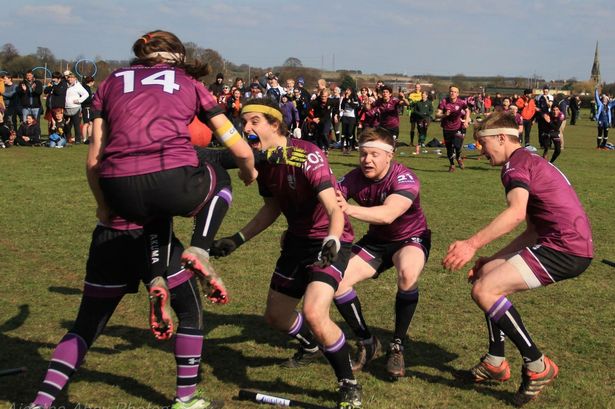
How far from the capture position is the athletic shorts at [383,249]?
5.37 meters

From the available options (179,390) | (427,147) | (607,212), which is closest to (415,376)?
(179,390)

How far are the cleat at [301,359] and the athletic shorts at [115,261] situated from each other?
157 centimetres

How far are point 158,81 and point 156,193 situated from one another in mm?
574

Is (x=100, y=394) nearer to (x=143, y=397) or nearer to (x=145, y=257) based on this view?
(x=143, y=397)

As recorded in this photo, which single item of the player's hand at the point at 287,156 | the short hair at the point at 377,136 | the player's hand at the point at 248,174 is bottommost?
the player's hand at the point at 248,174

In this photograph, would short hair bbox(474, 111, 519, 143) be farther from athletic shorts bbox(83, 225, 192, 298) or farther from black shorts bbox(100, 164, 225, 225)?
athletic shorts bbox(83, 225, 192, 298)

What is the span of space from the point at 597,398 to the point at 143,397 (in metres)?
2.99

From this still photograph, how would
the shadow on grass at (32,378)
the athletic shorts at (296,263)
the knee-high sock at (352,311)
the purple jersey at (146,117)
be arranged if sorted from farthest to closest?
the knee-high sock at (352,311) → the athletic shorts at (296,263) → the shadow on grass at (32,378) → the purple jersey at (146,117)

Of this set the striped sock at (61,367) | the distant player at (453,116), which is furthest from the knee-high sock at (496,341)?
the distant player at (453,116)

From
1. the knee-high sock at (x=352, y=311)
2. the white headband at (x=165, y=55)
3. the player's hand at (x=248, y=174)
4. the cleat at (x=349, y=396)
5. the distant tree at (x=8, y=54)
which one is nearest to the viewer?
the white headband at (x=165, y=55)

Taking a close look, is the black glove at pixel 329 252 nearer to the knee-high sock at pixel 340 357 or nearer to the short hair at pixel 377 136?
the knee-high sock at pixel 340 357

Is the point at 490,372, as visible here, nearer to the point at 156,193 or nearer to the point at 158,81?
the point at 156,193

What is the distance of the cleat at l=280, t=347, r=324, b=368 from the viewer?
5145 mm

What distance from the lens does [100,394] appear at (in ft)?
14.6
